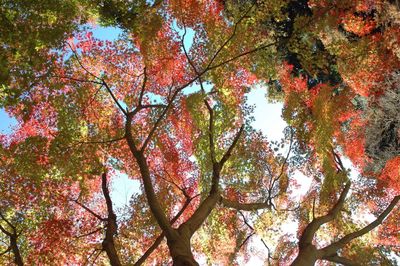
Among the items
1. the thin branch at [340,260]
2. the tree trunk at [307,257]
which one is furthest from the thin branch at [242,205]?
A: the thin branch at [340,260]

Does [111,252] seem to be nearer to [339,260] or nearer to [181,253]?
[181,253]

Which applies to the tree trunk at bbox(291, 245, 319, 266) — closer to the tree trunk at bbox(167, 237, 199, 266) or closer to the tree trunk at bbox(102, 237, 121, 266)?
the tree trunk at bbox(167, 237, 199, 266)

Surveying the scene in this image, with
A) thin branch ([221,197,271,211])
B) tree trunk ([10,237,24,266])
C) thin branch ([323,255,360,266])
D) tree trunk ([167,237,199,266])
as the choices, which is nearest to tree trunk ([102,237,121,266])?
tree trunk ([167,237,199,266])

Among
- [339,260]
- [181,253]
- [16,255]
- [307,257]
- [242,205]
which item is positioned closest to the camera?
[181,253]

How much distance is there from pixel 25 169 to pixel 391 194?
18.1 metres

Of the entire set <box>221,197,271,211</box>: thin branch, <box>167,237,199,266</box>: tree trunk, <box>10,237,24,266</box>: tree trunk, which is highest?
<box>221,197,271,211</box>: thin branch

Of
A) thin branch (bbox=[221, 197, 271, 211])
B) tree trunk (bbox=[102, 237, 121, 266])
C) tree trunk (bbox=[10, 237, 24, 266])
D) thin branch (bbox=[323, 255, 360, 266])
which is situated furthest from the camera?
thin branch (bbox=[221, 197, 271, 211])

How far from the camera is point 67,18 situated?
39.9 feet

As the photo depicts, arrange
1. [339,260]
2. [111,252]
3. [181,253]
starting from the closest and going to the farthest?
[181,253] < [111,252] < [339,260]

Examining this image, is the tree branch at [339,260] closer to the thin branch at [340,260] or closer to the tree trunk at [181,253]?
the thin branch at [340,260]

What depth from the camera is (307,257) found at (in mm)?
10148

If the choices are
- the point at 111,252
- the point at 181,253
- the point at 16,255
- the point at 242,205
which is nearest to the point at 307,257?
the point at 242,205

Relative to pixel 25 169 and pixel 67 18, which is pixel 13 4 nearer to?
pixel 67 18

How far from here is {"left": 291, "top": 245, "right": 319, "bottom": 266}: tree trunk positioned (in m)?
10.0
